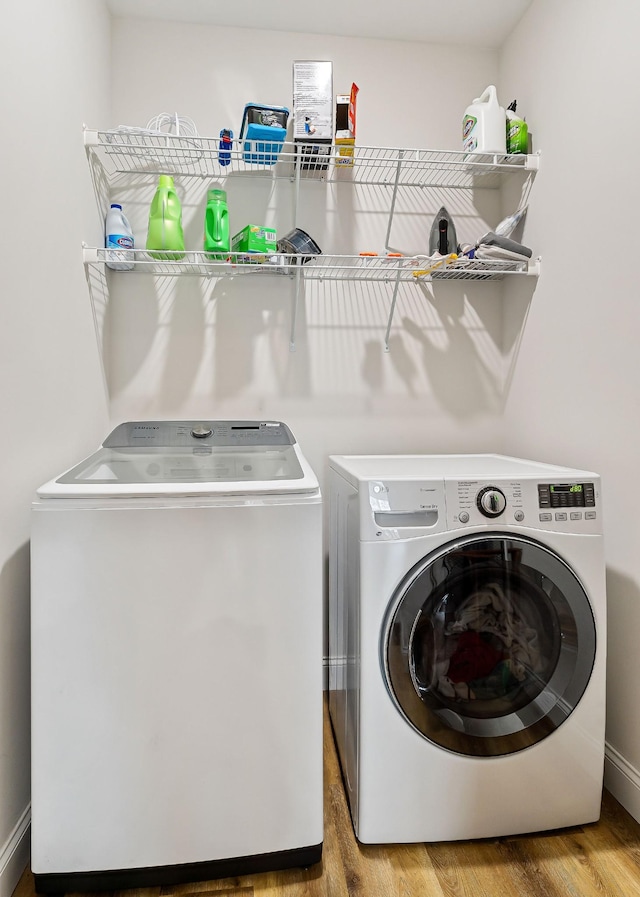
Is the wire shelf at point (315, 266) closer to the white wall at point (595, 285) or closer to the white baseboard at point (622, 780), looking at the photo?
the white wall at point (595, 285)

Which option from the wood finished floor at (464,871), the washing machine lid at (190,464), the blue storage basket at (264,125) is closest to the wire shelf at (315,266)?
the blue storage basket at (264,125)

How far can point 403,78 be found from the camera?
7.13ft

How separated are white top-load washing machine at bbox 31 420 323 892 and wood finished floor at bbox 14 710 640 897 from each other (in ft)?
0.25

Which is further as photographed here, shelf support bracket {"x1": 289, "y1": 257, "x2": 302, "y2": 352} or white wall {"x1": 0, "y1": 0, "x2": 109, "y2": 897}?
shelf support bracket {"x1": 289, "y1": 257, "x2": 302, "y2": 352}

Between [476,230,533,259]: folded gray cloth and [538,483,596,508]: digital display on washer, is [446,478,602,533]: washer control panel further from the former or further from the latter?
[476,230,533,259]: folded gray cloth

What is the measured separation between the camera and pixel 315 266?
198 cm

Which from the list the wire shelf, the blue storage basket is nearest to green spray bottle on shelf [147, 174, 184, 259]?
the wire shelf

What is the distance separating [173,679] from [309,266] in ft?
4.57

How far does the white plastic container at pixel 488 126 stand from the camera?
1.93 meters

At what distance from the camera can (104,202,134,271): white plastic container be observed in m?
1.84

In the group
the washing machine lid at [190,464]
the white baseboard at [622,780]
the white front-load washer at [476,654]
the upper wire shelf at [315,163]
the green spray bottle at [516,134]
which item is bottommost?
the white baseboard at [622,780]

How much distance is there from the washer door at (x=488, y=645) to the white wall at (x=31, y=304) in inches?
35.8

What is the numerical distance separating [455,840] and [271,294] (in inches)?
72.6

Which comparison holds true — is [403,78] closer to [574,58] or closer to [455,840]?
[574,58]
